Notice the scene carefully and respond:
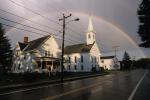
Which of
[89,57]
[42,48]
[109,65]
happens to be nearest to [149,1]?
[42,48]

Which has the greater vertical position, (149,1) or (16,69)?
(149,1)

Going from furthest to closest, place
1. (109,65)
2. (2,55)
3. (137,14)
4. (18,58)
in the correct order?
(109,65) < (18,58) < (2,55) < (137,14)

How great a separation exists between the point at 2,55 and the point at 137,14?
100 ft

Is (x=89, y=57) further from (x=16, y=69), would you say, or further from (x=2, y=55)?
(x=2, y=55)

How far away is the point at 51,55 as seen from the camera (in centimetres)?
5750

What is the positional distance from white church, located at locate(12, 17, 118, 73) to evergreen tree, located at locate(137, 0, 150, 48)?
17.4 m

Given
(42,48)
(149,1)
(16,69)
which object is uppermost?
(149,1)

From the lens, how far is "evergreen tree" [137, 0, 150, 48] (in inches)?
1246

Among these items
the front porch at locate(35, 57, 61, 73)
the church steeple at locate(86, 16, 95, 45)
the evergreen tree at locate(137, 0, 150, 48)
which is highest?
the church steeple at locate(86, 16, 95, 45)

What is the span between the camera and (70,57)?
8531cm

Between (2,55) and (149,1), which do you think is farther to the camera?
(2,55)

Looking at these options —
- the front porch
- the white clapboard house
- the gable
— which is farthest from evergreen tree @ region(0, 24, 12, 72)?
the gable

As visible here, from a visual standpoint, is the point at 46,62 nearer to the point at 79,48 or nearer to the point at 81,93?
the point at 81,93

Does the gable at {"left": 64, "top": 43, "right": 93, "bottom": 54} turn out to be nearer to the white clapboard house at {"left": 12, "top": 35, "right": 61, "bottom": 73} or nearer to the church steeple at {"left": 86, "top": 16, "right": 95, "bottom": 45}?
the church steeple at {"left": 86, "top": 16, "right": 95, "bottom": 45}
